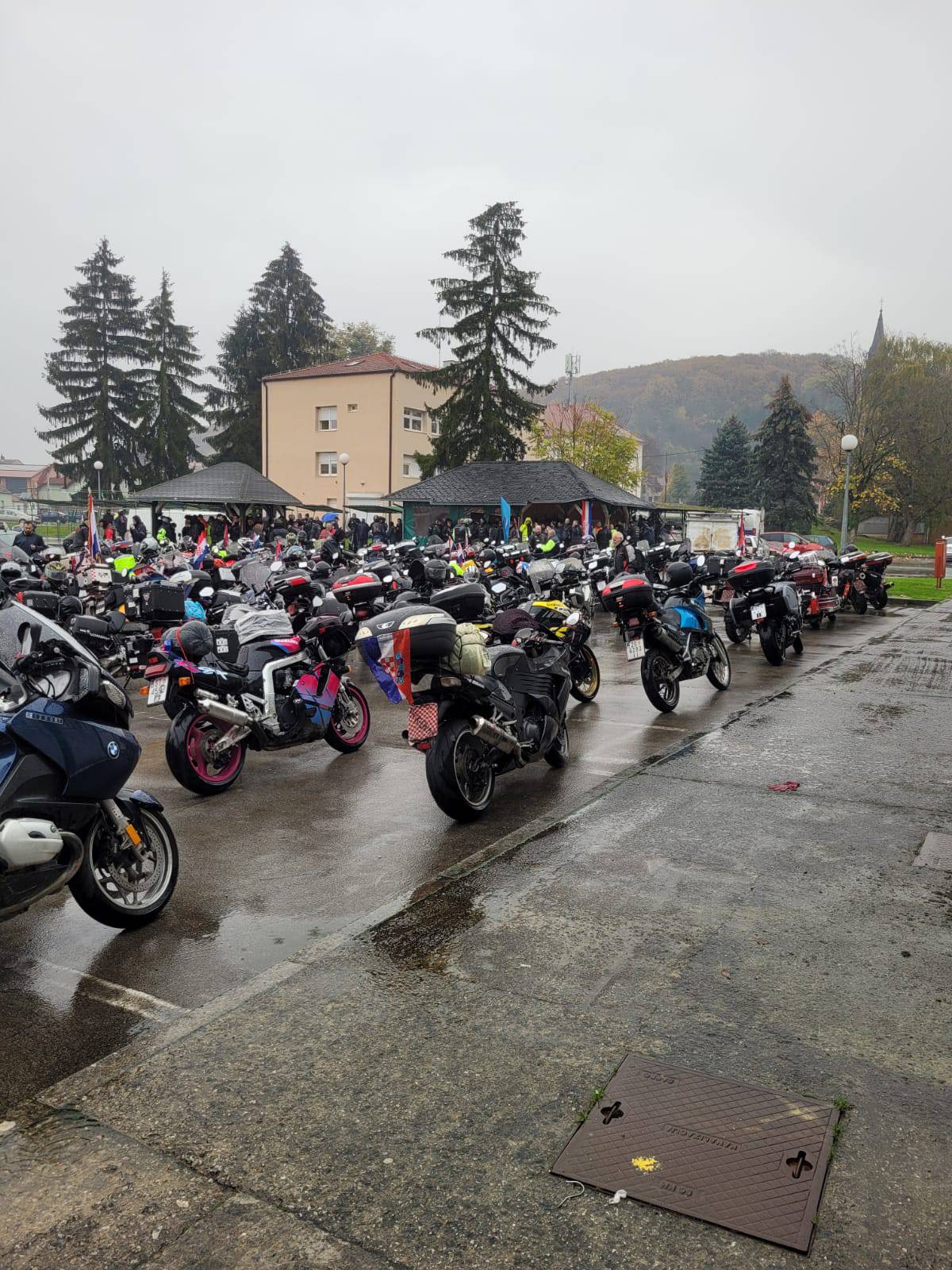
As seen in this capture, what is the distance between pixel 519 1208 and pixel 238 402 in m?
67.0

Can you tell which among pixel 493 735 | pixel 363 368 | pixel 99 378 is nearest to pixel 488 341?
pixel 363 368

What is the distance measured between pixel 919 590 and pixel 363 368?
36587mm

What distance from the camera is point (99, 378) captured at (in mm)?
62656

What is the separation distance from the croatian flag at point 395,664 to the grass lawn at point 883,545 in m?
50.2

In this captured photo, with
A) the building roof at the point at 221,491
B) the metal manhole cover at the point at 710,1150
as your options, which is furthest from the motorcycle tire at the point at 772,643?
the building roof at the point at 221,491

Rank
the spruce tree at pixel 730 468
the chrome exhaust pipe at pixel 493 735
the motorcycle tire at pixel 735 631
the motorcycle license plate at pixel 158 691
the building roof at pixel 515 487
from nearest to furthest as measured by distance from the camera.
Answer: the chrome exhaust pipe at pixel 493 735
the motorcycle license plate at pixel 158 691
the motorcycle tire at pixel 735 631
the building roof at pixel 515 487
the spruce tree at pixel 730 468

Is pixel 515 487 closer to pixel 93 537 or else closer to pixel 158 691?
pixel 93 537

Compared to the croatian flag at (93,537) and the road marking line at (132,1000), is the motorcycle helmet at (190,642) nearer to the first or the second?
the road marking line at (132,1000)

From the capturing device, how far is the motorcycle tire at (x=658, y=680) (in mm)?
9414

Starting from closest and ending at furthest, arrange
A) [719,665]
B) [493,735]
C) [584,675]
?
1. [493,735]
2. [584,675]
3. [719,665]

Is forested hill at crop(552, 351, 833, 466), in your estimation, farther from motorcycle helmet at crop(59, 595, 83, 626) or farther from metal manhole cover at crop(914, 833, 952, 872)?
metal manhole cover at crop(914, 833, 952, 872)

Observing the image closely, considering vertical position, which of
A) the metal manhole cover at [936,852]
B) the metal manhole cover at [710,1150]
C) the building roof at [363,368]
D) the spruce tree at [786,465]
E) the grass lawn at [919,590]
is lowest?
the metal manhole cover at [710,1150]

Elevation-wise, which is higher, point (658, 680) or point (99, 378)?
point (99, 378)

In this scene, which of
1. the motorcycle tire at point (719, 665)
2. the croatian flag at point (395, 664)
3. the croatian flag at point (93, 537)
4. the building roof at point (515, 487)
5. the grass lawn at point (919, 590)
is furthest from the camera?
the building roof at point (515, 487)
